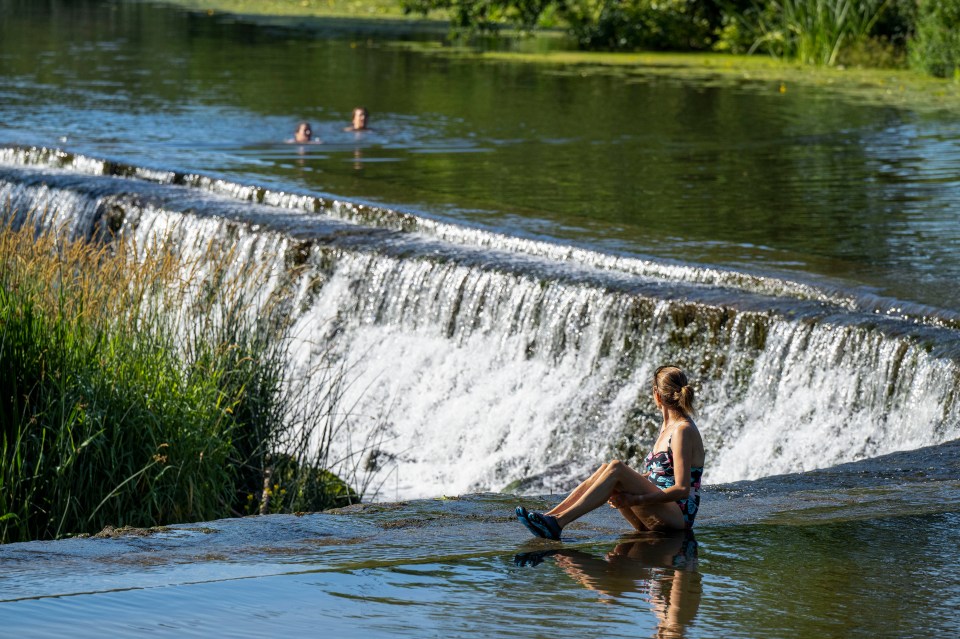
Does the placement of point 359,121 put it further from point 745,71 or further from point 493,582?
point 493,582

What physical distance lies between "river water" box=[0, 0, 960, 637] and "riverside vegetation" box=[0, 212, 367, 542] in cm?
52

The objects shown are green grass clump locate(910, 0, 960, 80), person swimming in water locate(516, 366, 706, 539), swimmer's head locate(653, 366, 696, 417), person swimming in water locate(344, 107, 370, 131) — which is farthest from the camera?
green grass clump locate(910, 0, 960, 80)

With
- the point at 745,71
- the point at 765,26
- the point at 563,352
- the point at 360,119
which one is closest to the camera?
the point at 563,352

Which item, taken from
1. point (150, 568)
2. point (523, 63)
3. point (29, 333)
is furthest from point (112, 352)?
point (523, 63)

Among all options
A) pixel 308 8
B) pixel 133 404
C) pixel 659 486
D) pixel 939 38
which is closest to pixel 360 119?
pixel 939 38

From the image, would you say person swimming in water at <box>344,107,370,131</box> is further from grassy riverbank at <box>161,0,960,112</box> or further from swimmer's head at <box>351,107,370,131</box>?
grassy riverbank at <box>161,0,960,112</box>

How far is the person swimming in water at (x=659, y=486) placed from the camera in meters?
5.49

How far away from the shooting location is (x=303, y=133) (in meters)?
18.1

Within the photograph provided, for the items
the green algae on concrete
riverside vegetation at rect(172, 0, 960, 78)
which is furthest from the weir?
the green algae on concrete

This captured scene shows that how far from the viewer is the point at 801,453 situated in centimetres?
891

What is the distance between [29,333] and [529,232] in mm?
5882

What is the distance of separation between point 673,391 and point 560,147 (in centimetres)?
1246

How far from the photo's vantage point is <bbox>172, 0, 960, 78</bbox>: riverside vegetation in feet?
85.4

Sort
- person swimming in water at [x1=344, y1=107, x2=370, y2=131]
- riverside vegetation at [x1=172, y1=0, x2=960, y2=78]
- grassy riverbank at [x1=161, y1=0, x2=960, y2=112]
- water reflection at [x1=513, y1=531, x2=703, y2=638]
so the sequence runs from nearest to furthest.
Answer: water reflection at [x1=513, y1=531, x2=703, y2=638] < person swimming in water at [x1=344, y1=107, x2=370, y2=131] < grassy riverbank at [x1=161, y1=0, x2=960, y2=112] < riverside vegetation at [x1=172, y1=0, x2=960, y2=78]
